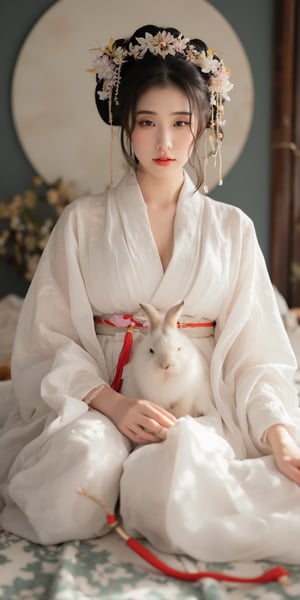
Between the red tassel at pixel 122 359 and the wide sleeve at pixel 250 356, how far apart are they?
0.69 feet

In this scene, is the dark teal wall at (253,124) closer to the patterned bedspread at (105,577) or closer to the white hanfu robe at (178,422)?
the white hanfu robe at (178,422)

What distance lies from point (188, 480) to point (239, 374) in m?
0.44

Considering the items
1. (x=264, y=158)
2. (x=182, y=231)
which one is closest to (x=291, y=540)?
(x=182, y=231)

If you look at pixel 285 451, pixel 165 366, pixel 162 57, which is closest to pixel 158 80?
pixel 162 57

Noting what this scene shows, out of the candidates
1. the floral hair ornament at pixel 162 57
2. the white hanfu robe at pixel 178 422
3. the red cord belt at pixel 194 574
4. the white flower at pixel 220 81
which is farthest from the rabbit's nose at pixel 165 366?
the white flower at pixel 220 81

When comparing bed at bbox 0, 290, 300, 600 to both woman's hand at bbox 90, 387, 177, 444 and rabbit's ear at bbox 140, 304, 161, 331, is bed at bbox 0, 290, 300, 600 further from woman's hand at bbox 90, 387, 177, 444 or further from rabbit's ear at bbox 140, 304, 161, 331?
rabbit's ear at bbox 140, 304, 161, 331

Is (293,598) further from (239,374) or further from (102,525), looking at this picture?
(239,374)

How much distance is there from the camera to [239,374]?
179cm

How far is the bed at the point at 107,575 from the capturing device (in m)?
1.26

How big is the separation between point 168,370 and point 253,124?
2.58 metres

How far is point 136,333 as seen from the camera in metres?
1.77

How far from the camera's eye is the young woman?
1468mm

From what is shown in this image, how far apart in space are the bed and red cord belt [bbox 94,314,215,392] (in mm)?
396

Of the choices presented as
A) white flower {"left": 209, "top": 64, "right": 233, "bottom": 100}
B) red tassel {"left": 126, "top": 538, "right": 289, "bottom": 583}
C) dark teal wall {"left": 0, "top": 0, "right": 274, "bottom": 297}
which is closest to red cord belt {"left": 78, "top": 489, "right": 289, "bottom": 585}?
red tassel {"left": 126, "top": 538, "right": 289, "bottom": 583}
